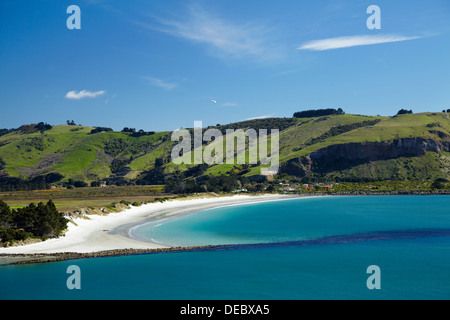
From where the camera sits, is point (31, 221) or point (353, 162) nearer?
point (31, 221)

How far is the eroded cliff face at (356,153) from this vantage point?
5901 inches

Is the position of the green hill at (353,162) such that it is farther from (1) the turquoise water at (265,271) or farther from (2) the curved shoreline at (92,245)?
(1) the turquoise water at (265,271)

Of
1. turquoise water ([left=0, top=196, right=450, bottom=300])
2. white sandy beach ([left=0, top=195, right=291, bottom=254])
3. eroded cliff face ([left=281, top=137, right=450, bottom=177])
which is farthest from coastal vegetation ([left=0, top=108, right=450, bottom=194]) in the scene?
turquoise water ([left=0, top=196, right=450, bottom=300])

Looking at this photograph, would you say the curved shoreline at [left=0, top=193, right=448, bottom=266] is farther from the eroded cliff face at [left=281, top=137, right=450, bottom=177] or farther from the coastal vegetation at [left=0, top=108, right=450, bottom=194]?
the eroded cliff face at [left=281, top=137, right=450, bottom=177]

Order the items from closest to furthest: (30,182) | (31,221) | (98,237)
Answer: (31,221) < (98,237) < (30,182)

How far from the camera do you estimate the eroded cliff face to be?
150 m

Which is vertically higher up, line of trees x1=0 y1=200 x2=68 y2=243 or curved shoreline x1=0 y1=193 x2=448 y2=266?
line of trees x1=0 y1=200 x2=68 y2=243

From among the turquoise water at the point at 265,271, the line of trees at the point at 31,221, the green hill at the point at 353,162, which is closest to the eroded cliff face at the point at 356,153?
the green hill at the point at 353,162

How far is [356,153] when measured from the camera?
508 ft

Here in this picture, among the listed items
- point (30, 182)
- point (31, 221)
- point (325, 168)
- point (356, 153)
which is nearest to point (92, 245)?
point (31, 221)

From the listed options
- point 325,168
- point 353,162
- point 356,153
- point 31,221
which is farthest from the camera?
point 325,168

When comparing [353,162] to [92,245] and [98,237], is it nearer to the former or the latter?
[98,237]

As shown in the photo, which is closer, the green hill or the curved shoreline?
the curved shoreline
